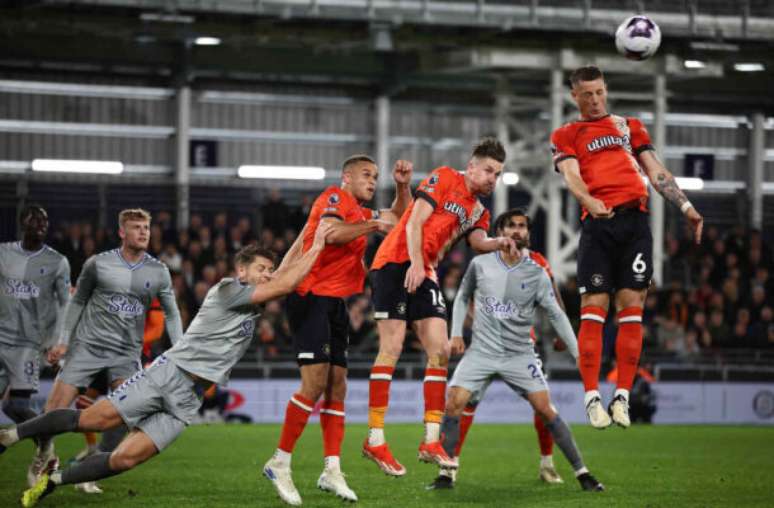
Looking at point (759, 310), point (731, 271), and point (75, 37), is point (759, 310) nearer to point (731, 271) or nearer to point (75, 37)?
point (731, 271)

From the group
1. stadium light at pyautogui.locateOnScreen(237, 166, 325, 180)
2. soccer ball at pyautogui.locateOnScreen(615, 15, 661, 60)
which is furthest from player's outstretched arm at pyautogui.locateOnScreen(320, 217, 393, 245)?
stadium light at pyautogui.locateOnScreen(237, 166, 325, 180)

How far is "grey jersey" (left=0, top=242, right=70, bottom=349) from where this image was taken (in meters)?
12.2

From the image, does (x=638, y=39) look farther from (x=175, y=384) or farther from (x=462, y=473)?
(x=462, y=473)

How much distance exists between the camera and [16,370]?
1205cm

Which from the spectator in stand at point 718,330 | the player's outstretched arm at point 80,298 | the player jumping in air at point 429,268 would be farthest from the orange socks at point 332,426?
the spectator in stand at point 718,330

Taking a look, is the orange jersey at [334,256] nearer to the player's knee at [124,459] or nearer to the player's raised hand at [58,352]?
the player's knee at [124,459]

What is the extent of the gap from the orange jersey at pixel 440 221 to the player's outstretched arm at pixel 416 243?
13cm

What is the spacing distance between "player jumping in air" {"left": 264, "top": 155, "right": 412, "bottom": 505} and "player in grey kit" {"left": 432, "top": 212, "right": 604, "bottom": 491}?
5.02 ft

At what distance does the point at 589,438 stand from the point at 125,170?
14072 mm

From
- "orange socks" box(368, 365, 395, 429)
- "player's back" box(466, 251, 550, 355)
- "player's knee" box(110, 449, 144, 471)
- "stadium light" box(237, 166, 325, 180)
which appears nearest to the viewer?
"player's knee" box(110, 449, 144, 471)

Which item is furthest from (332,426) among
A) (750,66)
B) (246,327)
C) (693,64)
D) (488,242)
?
(750,66)

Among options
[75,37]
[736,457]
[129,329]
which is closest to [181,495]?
[129,329]

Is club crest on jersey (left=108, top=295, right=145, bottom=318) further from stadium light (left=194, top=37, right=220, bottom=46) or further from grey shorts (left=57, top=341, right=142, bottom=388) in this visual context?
stadium light (left=194, top=37, right=220, bottom=46)

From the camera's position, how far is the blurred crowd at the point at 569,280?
2286cm
